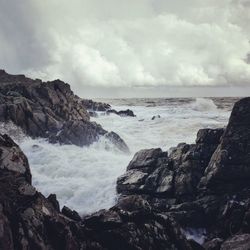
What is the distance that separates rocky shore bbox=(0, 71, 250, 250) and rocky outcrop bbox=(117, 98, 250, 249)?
0.05 m

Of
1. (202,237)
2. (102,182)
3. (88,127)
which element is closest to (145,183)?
(102,182)

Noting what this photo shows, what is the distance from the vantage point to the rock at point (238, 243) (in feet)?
48.5

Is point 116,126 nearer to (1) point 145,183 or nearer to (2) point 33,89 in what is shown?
(2) point 33,89

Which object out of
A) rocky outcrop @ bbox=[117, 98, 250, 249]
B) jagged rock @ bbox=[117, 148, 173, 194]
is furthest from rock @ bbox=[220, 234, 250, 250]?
jagged rock @ bbox=[117, 148, 173, 194]

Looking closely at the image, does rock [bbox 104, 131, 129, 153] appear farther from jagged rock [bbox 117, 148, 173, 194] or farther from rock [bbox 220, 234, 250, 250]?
rock [bbox 220, 234, 250, 250]

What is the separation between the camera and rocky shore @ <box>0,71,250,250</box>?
13.4 m

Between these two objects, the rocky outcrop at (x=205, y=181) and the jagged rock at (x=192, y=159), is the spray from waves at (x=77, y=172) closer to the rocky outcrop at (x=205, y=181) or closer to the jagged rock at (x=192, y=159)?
the rocky outcrop at (x=205, y=181)

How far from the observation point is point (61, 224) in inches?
538

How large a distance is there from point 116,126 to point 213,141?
30.8 metres

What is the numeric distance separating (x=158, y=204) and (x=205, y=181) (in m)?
2.59

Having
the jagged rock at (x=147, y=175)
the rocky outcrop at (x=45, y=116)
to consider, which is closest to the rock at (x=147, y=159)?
the jagged rock at (x=147, y=175)

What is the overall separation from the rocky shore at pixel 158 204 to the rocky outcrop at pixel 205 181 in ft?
0.15

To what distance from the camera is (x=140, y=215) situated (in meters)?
15.1

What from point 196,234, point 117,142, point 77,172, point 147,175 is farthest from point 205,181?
point 117,142
